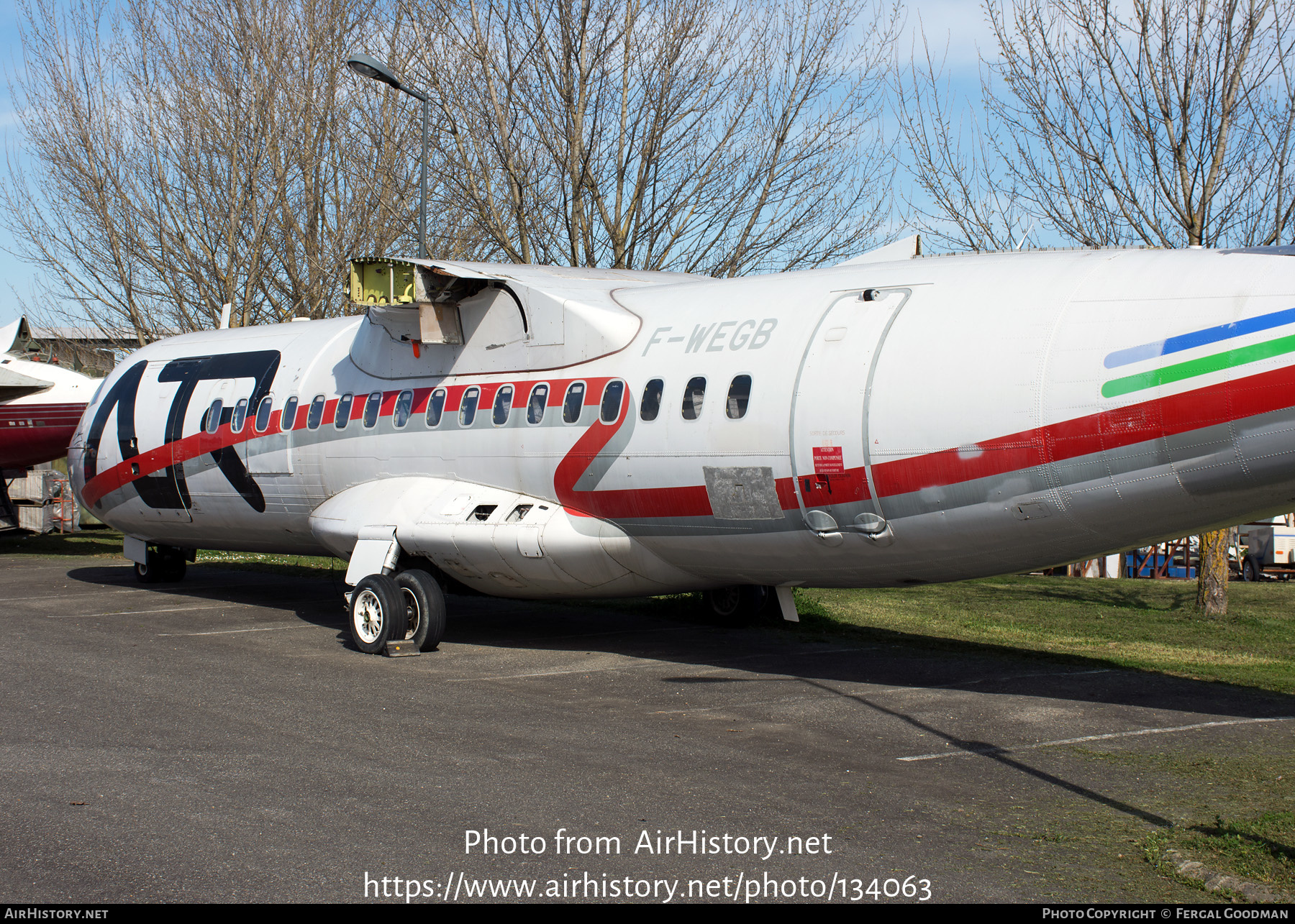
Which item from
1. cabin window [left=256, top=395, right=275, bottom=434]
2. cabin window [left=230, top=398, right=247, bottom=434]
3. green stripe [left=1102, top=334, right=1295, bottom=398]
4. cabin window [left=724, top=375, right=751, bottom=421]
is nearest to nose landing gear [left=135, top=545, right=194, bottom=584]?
cabin window [left=230, top=398, right=247, bottom=434]

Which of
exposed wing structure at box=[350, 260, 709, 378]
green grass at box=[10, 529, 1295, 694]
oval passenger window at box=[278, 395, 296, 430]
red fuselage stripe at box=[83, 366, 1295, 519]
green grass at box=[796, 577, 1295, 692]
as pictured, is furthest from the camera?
oval passenger window at box=[278, 395, 296, 430]

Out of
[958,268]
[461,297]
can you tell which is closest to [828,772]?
[958,268]

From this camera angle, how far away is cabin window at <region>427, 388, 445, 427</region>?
12789mm

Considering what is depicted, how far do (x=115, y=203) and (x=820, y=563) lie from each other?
73.2ft

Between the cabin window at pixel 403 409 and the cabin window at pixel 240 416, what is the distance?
9.35 feet

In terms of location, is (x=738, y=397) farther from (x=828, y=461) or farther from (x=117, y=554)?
(x=117, y=554)

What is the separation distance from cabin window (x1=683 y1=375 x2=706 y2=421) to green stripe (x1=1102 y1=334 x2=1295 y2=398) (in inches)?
140

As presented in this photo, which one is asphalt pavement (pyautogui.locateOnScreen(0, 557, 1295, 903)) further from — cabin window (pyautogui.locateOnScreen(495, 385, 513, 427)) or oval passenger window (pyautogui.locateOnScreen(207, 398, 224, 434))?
oval passenger window (pyautogui.locateOnScreen(207, 398, 224, 434))

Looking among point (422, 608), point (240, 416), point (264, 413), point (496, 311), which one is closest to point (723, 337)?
point (496, 311)

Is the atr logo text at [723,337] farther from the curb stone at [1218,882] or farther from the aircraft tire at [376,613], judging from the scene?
the curb stone at [1218,882]

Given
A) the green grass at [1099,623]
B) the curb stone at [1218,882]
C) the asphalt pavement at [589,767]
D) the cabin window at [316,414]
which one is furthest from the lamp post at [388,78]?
the curb stone at [1218,882]

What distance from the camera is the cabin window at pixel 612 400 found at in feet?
36.8

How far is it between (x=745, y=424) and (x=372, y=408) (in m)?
5.24

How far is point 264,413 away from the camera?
14711 millimetres
